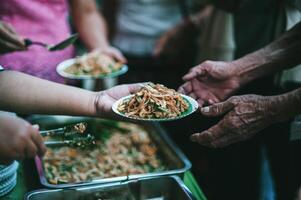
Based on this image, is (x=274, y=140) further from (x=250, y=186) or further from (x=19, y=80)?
(x=19, y=80)

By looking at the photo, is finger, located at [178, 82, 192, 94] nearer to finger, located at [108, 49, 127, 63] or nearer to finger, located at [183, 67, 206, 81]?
finger, located at [183, 67, 206, 81]

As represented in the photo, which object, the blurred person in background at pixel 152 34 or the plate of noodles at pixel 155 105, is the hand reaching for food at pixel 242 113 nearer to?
the plate of noodles at pixel 155 105

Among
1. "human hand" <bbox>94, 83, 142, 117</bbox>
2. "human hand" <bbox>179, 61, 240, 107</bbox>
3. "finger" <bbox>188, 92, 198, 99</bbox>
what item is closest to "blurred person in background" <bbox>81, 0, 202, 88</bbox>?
"human hand" <bbox>179, 61, 240, 107</bbox>

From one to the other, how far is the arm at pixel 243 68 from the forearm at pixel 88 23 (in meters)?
1.06

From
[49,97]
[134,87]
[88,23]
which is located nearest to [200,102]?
[134,87]

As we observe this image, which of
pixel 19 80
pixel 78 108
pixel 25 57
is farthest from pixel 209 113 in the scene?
pixel 25 57

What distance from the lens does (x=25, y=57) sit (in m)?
2.18

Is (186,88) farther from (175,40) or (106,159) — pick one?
(175,40)

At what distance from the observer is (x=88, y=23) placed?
299 cm

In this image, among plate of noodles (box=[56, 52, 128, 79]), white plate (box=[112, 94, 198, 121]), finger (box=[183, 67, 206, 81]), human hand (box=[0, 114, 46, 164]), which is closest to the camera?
human hand (box=[0, 114, 46, 164])

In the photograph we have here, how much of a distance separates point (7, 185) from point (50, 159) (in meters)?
0.49

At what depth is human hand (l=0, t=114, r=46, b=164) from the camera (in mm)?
1216

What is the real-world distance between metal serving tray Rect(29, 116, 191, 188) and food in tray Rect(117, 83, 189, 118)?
0.34m

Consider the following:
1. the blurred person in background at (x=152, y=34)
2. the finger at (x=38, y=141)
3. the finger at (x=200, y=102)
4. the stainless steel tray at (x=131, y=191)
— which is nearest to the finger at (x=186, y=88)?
the finger at (x=200, y=102)
